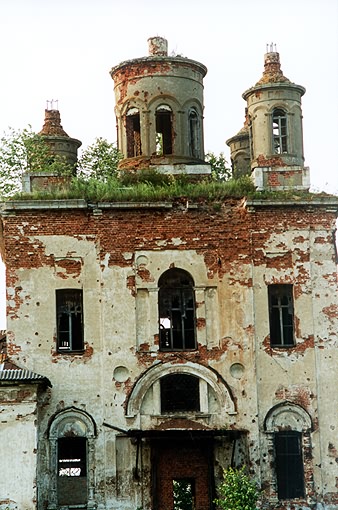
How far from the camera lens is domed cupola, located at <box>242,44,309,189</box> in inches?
969

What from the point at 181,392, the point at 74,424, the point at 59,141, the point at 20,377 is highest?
the point at 59,141

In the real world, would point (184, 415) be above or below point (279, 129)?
below

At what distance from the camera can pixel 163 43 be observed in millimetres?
27250

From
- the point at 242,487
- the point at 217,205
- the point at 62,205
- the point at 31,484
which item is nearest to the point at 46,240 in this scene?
the point at 62,205

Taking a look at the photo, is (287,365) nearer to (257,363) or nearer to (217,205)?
(257,363)

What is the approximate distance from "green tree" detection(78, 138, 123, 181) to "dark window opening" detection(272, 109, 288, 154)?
234 inches

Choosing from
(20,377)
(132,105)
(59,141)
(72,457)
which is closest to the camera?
(20,377)

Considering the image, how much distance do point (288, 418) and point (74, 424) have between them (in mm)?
4795

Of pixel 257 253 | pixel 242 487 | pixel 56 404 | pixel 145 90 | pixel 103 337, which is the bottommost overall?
pixel 242 487

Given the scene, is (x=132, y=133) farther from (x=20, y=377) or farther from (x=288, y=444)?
(x=288, y=444)

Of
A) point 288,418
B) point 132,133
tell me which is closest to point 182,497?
point 288,418

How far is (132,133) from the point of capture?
26.5 metres

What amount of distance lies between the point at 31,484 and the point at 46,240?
217 inches

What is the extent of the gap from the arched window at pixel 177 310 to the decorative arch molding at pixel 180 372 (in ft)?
1.69
